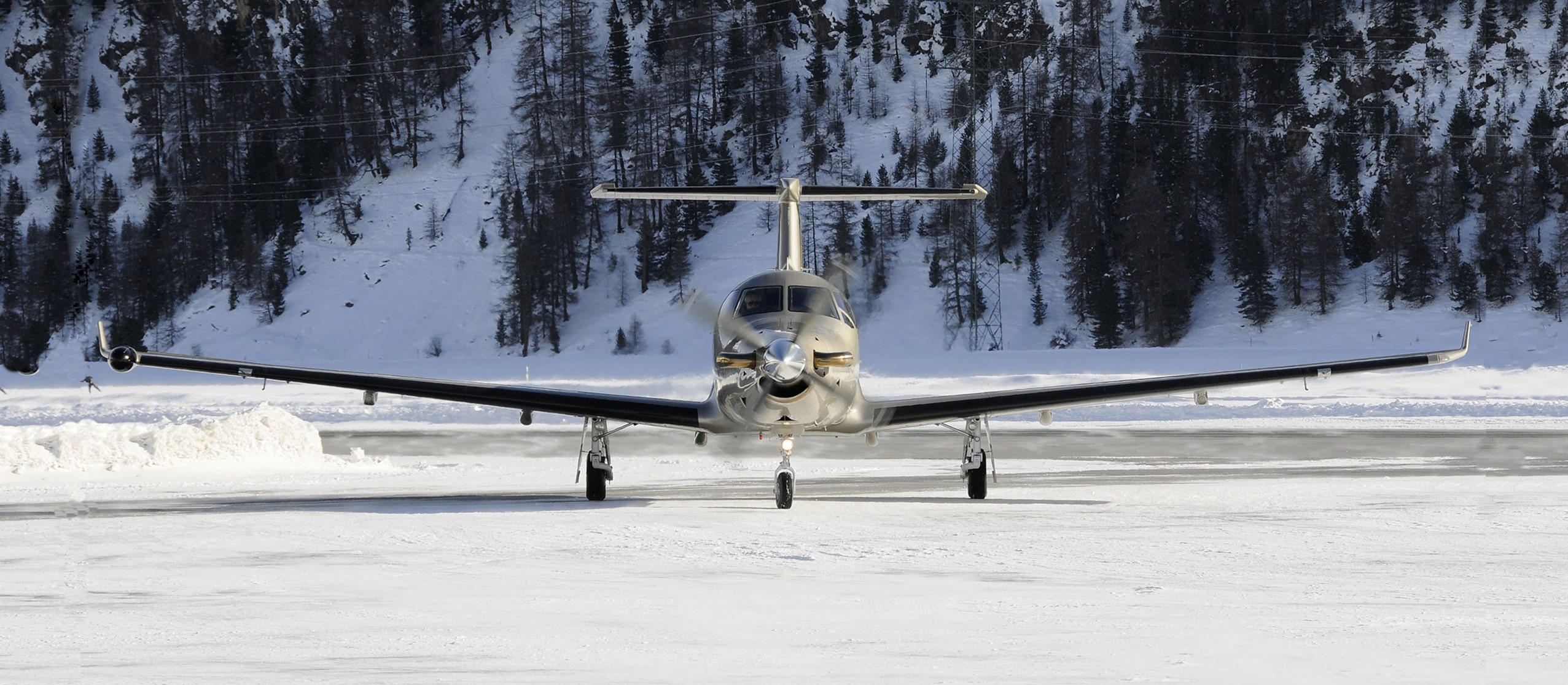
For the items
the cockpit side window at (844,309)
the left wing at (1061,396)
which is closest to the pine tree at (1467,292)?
the left wing at (1061,396)

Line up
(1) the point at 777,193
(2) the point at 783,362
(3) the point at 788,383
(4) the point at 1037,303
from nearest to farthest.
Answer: (2) the point at 783,362
(3) the point at 788,383
(1) the point at 777,193
(4) the point at 1037,303

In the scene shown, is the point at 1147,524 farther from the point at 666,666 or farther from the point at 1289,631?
the point at 666,666

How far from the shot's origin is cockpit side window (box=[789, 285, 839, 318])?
15.4 metres

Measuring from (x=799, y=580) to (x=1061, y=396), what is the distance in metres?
7.47

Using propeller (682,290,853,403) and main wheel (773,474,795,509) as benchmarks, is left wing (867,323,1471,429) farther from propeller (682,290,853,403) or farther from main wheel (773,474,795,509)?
main wheel (773,474,795,509)

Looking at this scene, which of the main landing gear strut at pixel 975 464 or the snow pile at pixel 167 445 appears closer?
the main landing gear strut at pixel 975 464

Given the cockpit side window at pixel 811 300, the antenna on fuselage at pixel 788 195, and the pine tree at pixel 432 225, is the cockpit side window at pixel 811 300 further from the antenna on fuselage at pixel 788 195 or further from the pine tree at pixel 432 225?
the pine tree at pixel 432 225

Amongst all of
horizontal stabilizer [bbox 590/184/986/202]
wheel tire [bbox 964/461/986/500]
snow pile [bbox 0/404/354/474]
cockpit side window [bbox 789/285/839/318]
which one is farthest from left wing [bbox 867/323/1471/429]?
snow pile [bbox 0/404/354/474]

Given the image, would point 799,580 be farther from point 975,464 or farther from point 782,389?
point 975,464

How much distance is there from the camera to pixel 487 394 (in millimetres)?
16391

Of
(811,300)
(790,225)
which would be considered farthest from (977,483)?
(790,225)

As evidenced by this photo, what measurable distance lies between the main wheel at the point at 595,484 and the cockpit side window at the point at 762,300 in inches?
104

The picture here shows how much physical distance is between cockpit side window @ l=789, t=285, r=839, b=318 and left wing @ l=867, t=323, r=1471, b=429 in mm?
1444

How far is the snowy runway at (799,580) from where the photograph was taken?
7176 millimetres
